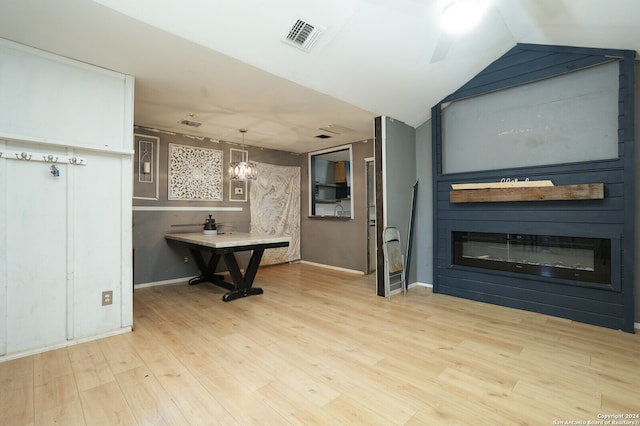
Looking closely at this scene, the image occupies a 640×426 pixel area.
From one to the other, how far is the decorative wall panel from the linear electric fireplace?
3.96 meters

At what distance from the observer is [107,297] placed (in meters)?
2.67

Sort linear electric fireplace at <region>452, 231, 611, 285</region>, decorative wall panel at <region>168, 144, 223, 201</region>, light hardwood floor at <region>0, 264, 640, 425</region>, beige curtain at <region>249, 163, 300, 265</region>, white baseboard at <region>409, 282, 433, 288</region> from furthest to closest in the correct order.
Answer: beige curtain at <region>249, 163, 300, 265</region> < decorative wall panel at <region>168, 144, 223, 201</region> < white baseboard at <region>409, 282, 433, 288</region> < linear electric fireplace at <region>452, 231, 611, 285</region> < light hardwood floor at <region>0, 264, 640, 425</region>

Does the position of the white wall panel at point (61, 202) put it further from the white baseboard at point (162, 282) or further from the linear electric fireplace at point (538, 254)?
the linear electric fireplace at point (538, 254)

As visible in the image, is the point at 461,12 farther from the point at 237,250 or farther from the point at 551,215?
the point at 237,250

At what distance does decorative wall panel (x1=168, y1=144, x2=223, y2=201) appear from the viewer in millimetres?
4734

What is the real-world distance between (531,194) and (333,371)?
9.06ft

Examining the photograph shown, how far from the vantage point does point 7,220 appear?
7.32 feet

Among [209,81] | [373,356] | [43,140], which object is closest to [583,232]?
[373,356]

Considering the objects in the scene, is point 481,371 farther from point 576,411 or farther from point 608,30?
point 608,30

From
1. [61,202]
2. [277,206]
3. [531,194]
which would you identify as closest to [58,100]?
[61,202]

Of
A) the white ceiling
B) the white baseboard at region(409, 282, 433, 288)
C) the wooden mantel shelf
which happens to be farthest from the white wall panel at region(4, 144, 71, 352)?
the wooden mantel shelf

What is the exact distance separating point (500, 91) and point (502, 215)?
1.48 meters

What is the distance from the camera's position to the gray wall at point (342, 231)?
5.33m

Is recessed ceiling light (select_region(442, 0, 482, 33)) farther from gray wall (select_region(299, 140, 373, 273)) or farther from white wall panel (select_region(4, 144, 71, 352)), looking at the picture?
white wall panel (select_region(4, 144, 71, 352))
